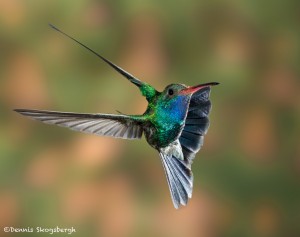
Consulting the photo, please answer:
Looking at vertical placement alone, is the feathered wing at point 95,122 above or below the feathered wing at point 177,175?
above

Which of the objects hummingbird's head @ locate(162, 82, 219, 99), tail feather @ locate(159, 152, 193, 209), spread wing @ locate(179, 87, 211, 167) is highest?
hummingbird's head @ locate(162, 82, 219, 99)

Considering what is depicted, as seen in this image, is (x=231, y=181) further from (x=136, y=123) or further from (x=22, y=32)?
(x=136, y=123)

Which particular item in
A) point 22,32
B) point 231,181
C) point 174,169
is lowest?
point 231,181

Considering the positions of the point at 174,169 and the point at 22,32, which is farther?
the point at 22,32

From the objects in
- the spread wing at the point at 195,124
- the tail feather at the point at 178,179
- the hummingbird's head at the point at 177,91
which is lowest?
the tail feather at the point at 178,179

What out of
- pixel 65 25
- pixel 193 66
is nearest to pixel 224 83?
pixel 193 66
